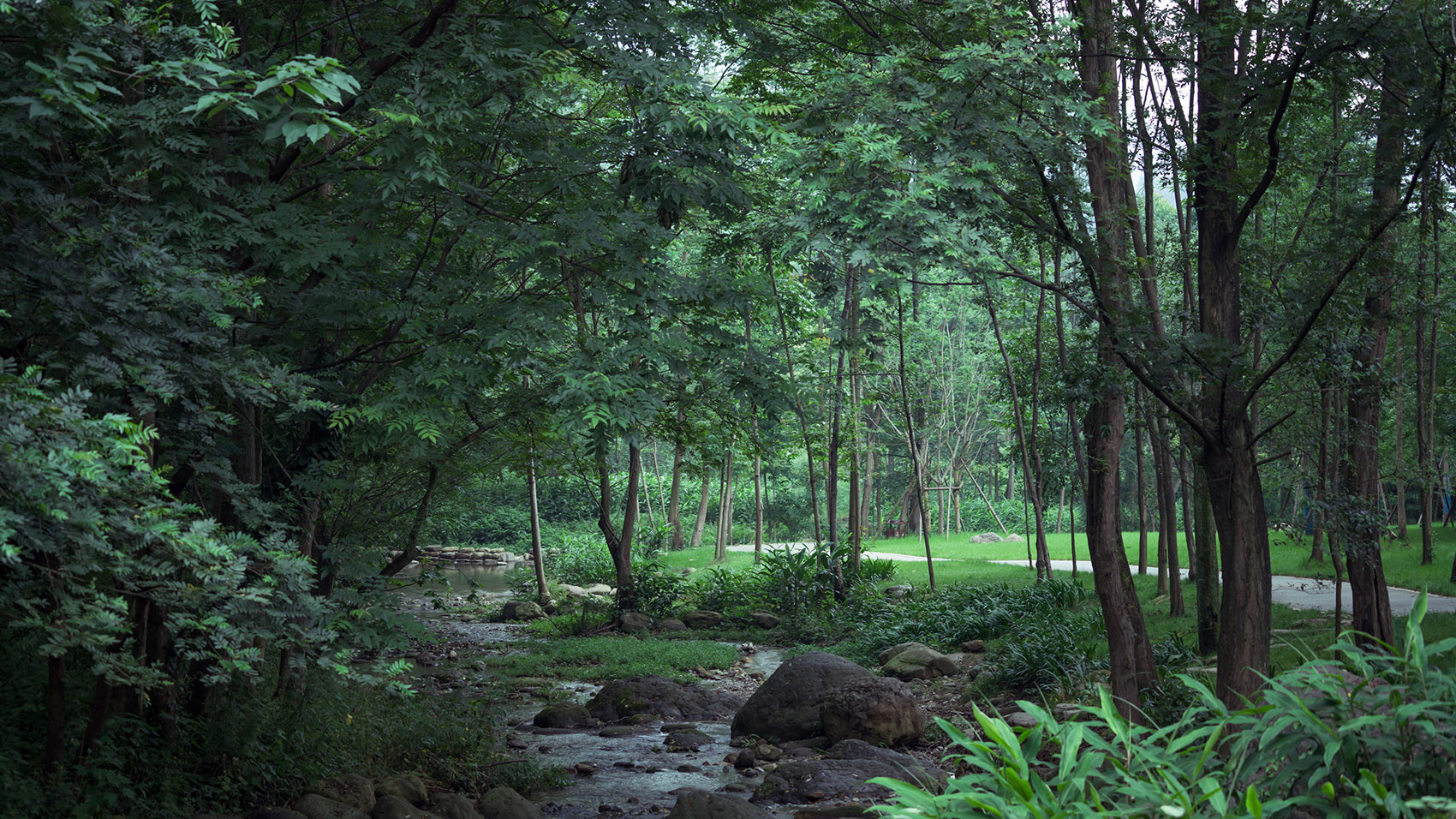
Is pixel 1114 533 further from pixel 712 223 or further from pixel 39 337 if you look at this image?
pixel 712 223

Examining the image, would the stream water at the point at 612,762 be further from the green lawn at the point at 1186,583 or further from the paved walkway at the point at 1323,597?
the paved walkway at the point at 1323,597

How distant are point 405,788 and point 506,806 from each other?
72 cm

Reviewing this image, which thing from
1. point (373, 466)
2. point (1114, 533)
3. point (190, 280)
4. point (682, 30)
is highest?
point (682, 30)

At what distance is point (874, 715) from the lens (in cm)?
903

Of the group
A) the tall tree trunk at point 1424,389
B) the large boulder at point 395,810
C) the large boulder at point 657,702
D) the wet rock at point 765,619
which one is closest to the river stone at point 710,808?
the large boulder at point 395,810

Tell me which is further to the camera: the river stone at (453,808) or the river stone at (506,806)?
the river stone at (506,806)

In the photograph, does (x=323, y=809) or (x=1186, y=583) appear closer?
(x=323, y=809)

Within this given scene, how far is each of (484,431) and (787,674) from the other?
4.20 metres

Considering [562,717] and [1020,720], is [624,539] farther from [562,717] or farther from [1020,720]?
[1020,720]

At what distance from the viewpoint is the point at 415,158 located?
497 cm

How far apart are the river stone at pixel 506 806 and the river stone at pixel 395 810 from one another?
532mm

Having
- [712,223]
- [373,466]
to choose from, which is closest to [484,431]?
[373,466]

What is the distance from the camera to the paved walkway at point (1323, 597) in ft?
36.8

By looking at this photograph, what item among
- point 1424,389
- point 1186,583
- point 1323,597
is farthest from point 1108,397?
point 1424,389
